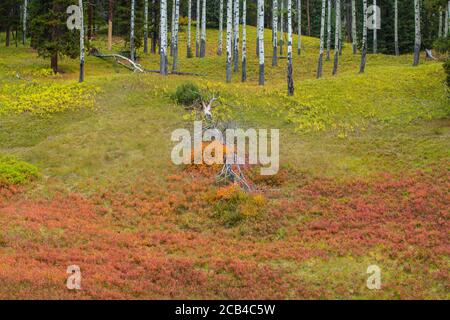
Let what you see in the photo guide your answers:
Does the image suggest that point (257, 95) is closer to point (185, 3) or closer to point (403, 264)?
point (403, 264)

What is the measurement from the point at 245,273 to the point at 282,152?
11.1 metres

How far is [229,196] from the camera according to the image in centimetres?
1958

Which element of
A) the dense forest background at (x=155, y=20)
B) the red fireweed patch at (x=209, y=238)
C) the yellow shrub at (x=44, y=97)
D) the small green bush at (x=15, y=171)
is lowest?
the red fireweed patch at (x=209, y=238)

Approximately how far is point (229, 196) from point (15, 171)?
9.78 meters

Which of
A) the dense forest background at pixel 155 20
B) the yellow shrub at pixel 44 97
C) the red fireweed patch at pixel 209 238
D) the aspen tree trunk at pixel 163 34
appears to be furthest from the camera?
the dense forest background at pixel 155 20

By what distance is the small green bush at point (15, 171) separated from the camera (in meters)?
21.1

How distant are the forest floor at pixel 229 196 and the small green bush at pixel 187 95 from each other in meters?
0.70

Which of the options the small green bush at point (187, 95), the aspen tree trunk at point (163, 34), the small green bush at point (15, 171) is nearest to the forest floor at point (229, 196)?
the small green bush at point (15, 171)

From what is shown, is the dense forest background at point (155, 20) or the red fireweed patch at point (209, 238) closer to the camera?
the red fireweed patch at point (209, 238)

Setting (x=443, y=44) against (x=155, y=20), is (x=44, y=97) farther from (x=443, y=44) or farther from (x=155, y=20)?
(x=155, y=20)

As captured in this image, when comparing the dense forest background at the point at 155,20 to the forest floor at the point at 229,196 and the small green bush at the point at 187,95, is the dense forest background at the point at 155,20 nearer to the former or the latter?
the forest floor at the point at 229,196

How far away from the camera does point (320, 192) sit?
811 inches

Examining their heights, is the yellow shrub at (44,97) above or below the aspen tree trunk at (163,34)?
below

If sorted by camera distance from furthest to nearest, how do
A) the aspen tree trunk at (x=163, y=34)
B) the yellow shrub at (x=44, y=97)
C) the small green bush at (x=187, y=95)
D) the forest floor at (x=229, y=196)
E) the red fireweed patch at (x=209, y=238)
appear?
the aspen tree trunk at (x=163, y=34) < the small green bush at (x=187, y=95) < the yellow shrub at (x=44, y=97) < the forest floor at (x=229, y=196) < the red fireweed patch at (x=209, y=238)
